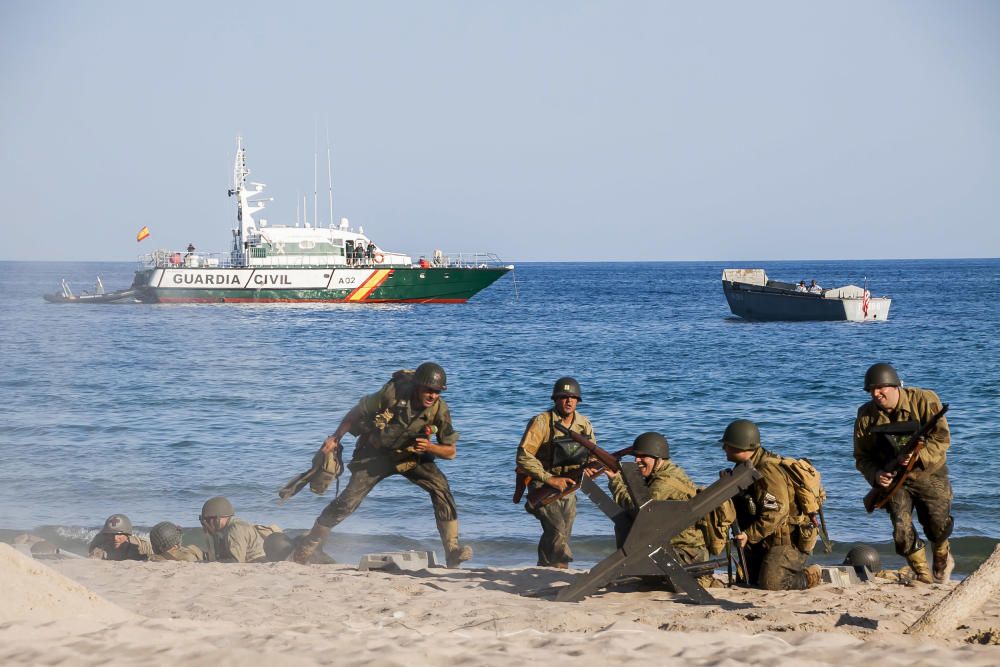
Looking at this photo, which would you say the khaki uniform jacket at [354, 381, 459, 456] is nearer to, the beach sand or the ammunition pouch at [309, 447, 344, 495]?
the ammunition pouch at [309, 447, 344, 495]

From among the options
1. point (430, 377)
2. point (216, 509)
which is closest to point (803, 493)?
point (430, 377)

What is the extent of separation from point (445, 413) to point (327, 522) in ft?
4.76

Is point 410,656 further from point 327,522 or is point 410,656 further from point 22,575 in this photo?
point 327,522

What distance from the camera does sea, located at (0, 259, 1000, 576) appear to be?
13.9m

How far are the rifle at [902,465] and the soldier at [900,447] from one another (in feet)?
0.15

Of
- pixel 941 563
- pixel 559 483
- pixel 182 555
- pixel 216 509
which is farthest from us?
pixel 216 509

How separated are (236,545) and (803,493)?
17.1 feet

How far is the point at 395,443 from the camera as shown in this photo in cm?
945

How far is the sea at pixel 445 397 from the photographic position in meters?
13.9

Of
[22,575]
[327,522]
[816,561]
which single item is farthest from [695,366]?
[22,575]

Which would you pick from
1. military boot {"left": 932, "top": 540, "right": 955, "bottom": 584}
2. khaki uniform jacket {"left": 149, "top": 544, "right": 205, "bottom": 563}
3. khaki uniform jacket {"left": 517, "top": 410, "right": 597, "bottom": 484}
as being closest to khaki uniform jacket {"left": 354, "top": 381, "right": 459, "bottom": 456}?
khaki uniform jacket {"left": 517, "top": 410, "right": 597, "bottom": 484}

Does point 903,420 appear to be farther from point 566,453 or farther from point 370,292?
point 370,292

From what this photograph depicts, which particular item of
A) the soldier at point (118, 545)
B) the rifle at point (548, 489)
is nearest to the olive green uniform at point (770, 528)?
the rifle at point (548, 489)

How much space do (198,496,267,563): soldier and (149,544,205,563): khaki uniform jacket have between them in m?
0.07
